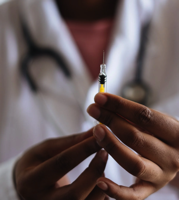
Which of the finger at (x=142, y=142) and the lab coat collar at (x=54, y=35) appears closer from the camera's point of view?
the finger at (x=142, y=142)

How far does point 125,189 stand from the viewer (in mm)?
276

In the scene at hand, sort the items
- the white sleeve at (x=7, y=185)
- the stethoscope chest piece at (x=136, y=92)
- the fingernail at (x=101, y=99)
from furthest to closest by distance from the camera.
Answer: the stethoscope chest piece at (x=136, y=92)
the white sleeve at (x=7, y=185)
the fingernail at (x=101, y=99)

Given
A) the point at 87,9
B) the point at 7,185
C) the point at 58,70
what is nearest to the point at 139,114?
the point at 7,185

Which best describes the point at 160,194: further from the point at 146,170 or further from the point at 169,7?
the point at 169,7

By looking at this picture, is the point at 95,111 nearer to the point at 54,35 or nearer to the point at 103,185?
the point at 103,185

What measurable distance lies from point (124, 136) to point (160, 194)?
0.23m

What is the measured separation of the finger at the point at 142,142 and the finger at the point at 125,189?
5cm

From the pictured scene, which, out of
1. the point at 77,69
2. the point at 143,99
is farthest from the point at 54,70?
the point at 143,99

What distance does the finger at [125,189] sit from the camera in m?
0.26

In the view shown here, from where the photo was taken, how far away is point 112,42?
1.98ft

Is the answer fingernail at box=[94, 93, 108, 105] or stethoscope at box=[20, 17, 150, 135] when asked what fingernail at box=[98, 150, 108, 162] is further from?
stethoscope at box=[20, 17, 150, 135]

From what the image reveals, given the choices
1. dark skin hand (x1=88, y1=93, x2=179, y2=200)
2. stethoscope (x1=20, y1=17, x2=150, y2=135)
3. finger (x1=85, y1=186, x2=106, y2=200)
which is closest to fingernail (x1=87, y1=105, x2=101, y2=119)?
dark skin hand (x1=88, y1=93, x2=179, y2=200)

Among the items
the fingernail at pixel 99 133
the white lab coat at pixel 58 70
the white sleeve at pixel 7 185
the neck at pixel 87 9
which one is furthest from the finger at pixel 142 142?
the neck at pixel 87 9

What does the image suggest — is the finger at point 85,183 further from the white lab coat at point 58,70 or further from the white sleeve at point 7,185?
the white lab coat at point 58,70
